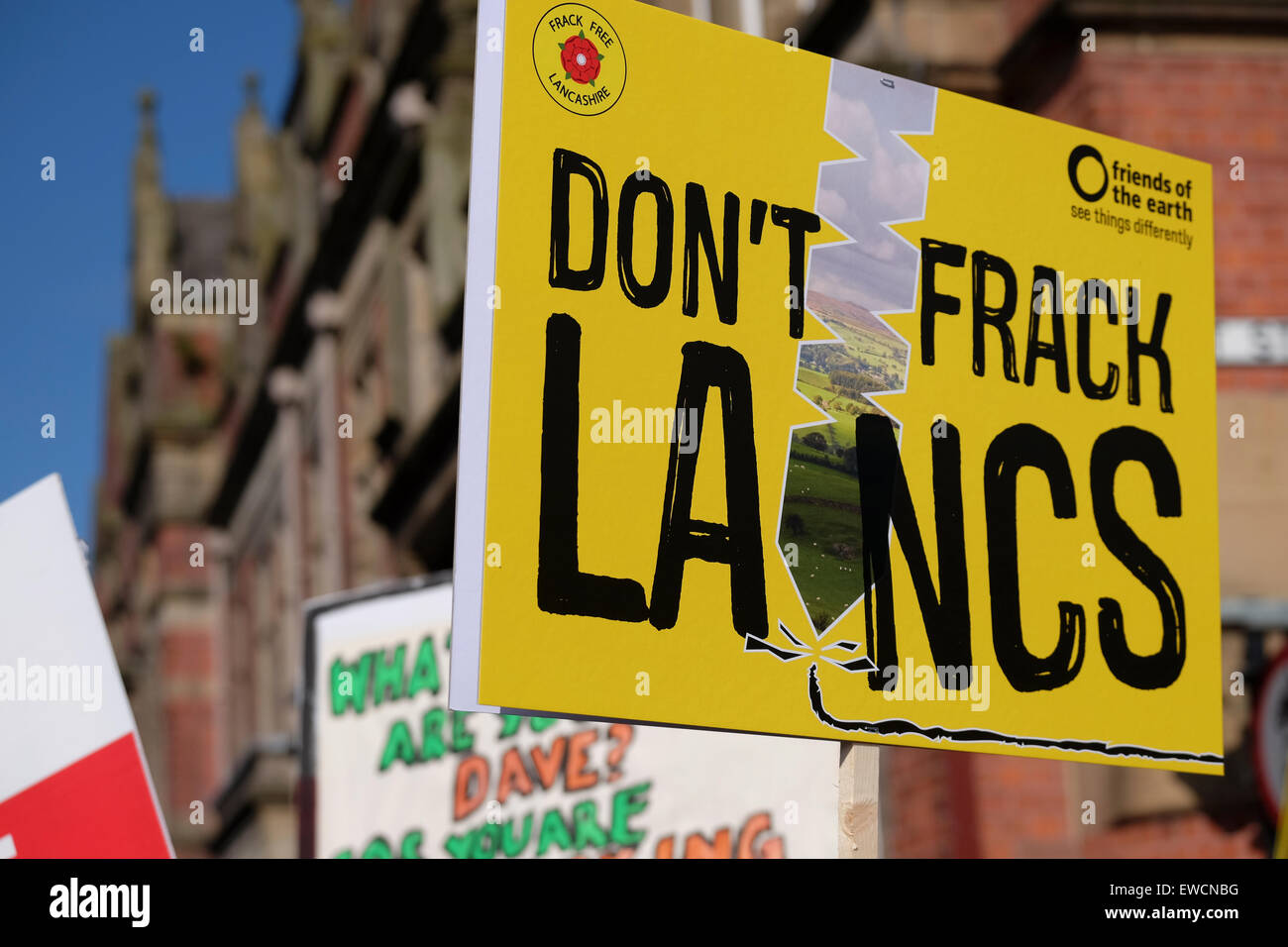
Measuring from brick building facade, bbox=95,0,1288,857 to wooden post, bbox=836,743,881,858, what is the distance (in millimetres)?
5045

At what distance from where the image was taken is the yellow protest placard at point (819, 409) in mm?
3230

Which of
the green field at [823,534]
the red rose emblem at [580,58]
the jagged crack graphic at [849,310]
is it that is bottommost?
the green field at [823,534]

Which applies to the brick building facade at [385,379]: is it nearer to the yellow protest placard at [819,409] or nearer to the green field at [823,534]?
the yellow protest placard at [819,409]

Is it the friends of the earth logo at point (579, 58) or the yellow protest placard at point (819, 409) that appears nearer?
the yellow protest placard at point (819, 409)

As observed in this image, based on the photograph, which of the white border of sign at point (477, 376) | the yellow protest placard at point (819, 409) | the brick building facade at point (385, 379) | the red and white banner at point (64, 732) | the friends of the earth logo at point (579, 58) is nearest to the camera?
the white border of sign at point (477, 376)

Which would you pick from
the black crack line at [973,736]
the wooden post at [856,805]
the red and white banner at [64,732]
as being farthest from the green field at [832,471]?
the red and white banner at [64,732]

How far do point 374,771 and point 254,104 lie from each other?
23.7 m

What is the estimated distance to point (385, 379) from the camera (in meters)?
18.9

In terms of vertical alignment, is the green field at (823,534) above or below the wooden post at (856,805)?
above

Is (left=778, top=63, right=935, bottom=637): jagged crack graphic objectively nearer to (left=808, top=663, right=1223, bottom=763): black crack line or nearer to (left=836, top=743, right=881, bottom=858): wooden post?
(left=808, top=663, right=1223, bottom=763): black crack line

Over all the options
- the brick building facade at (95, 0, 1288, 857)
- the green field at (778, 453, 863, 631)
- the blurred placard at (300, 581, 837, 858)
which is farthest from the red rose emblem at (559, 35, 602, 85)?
the brick building facade at (95, 0, 1288, 857)

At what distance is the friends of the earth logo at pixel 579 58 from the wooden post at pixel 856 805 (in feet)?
4.20

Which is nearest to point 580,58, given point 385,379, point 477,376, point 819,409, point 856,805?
point 477,376

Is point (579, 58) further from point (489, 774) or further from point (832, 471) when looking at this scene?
point (489, 774)
